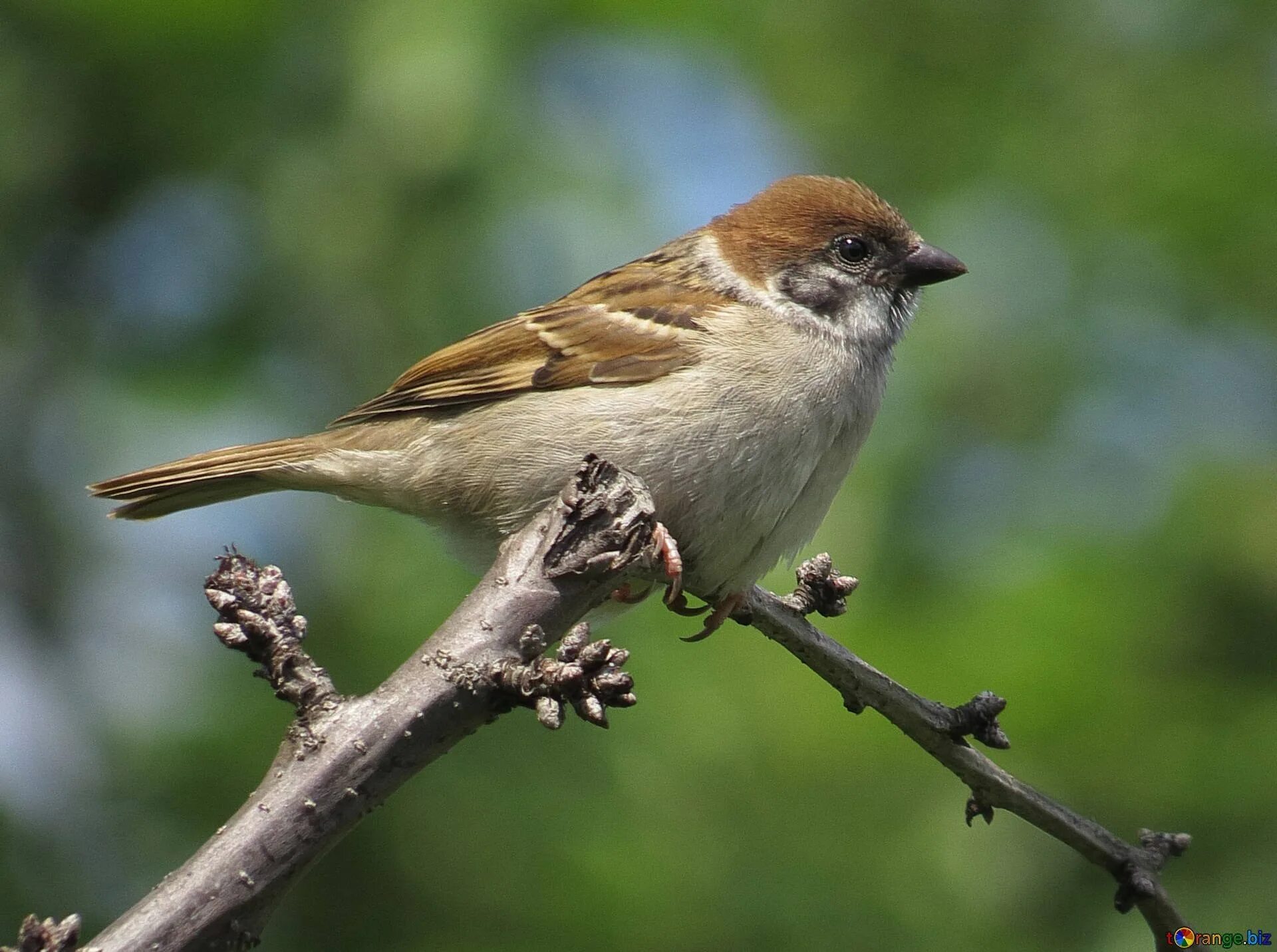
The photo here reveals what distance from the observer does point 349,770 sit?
1.63 m

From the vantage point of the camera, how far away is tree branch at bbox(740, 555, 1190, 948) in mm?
2195

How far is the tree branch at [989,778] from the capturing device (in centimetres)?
220

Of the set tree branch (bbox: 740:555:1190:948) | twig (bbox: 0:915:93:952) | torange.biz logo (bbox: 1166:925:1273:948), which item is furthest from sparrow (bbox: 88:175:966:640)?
twig (bbox: 0:915:93:952)

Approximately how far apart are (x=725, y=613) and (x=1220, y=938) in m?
1.09

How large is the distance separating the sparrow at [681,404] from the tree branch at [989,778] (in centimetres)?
50

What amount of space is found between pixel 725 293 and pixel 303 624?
1860 mm

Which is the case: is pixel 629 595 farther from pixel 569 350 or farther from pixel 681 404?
pixel 569 350

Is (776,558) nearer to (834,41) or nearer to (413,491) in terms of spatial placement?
(413,491)

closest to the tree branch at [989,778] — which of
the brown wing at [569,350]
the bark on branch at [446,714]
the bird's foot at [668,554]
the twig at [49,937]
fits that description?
the bark on branch at [446,714]

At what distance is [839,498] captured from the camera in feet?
12.6

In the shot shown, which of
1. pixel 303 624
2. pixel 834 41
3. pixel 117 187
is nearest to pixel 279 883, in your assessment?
pixel 303 624

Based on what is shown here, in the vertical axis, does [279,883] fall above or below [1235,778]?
below

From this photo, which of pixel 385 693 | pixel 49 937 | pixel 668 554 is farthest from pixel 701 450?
pixel 49 937

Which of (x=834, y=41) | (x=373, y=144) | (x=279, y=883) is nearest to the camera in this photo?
(x=279, y=883)
